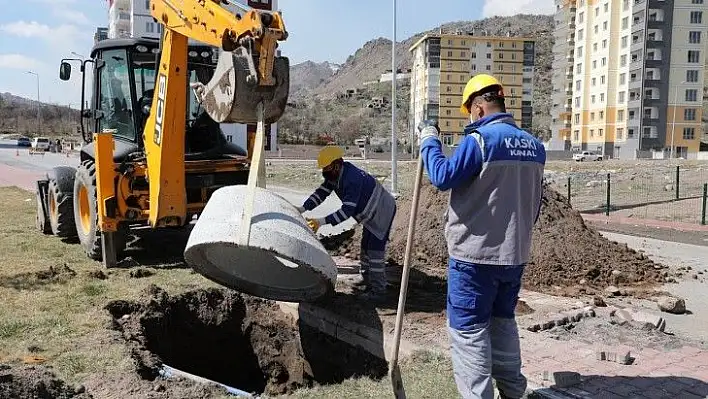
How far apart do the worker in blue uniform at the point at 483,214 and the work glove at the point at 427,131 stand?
0.08 m

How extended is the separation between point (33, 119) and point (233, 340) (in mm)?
117591

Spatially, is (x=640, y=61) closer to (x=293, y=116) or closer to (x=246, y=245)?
(x=293, y=116)

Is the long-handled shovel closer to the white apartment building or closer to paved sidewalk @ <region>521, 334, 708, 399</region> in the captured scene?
paved sidewalk @ <region>521, 334, 708, 399</region>

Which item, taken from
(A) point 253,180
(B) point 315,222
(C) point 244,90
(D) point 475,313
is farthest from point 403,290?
(C) point 244,90

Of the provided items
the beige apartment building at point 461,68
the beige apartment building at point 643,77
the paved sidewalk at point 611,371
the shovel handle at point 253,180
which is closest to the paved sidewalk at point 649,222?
the paved sidewalk at point 611,371

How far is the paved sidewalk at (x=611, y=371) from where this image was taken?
13.3ft

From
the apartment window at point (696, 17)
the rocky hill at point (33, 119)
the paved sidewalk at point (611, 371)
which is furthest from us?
the rocky hill at point (33, 119)

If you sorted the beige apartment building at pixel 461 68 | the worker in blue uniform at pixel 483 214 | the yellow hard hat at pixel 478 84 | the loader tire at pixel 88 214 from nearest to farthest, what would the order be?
the worker in blue uniform at pixel 483 214
the yellow hard hat at pixel 478 84
the loader tire at pixel 88 214
the beige apartment building at pixel 461 68

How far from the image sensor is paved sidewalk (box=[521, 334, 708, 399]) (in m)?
4.04

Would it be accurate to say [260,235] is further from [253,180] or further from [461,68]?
[461,68]

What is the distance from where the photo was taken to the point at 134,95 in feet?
27.4

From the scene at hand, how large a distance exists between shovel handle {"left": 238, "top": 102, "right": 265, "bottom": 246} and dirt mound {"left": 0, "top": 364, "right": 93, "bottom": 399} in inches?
60.0

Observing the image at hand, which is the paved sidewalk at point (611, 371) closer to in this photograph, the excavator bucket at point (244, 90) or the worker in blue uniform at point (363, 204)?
the worker in blue uniform at point (363, 204)

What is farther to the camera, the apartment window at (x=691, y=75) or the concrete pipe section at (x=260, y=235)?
the apartment window at (x=691, y=75)
